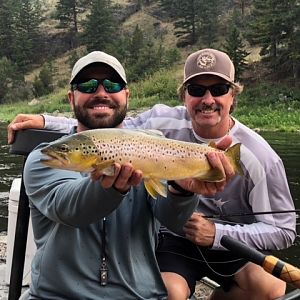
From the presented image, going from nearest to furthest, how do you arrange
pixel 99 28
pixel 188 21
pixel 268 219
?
pixel 268 219
pixel 188 21
pixel 99 28

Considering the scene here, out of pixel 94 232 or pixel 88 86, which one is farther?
pixel 88 86

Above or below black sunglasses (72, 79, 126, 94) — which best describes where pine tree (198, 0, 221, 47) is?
above

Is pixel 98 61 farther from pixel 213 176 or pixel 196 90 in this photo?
pixel 213 176

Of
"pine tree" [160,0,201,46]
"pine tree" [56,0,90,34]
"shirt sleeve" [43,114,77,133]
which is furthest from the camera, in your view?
"pine tree" [56,0,90,34]

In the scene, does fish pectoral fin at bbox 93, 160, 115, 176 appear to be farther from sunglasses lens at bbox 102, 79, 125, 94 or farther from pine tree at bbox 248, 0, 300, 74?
pine tree at bbox 248, 0, 300, 74

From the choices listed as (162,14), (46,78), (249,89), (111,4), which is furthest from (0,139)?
(111,4)

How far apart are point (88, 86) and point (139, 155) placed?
2.81 ft

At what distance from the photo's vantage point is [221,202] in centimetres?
377

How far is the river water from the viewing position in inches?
351

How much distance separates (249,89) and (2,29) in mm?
45482

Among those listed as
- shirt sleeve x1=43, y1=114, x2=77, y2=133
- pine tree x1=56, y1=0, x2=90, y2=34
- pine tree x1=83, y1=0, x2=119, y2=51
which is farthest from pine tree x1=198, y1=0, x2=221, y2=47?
shirt sleeve x1=43, y1=114, x2=77, y2=133

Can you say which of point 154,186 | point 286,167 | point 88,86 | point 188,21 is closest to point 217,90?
point 88,86

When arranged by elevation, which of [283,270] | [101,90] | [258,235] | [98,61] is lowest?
[258,235]

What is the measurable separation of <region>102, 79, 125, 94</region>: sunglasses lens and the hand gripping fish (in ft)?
2.05
